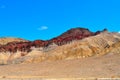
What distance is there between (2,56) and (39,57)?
2732 centimetres

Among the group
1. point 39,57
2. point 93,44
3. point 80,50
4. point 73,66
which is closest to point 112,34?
point 93,44

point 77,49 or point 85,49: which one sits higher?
point 77,49

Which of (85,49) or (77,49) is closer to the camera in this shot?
(85,49)

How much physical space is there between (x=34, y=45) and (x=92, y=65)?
65101mm

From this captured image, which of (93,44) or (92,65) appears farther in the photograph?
(93,44)

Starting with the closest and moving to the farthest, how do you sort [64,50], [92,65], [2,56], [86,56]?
[92,65]
[86,56]
[64,50]
[2,56]

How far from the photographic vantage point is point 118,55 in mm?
90938

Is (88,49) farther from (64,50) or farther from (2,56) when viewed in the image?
(2,56)

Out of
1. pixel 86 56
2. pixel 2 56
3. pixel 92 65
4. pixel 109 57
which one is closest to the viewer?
pixel 92 65

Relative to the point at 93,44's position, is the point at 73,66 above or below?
below

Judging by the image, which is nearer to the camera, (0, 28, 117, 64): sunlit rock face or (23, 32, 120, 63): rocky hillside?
(23, 32, 120, 63): rocky hillside

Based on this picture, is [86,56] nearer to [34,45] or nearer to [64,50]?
[64,50]

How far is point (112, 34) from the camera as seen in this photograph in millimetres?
118562

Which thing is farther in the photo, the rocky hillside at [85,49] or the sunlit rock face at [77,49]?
the sunlit rock face at [77,49]
